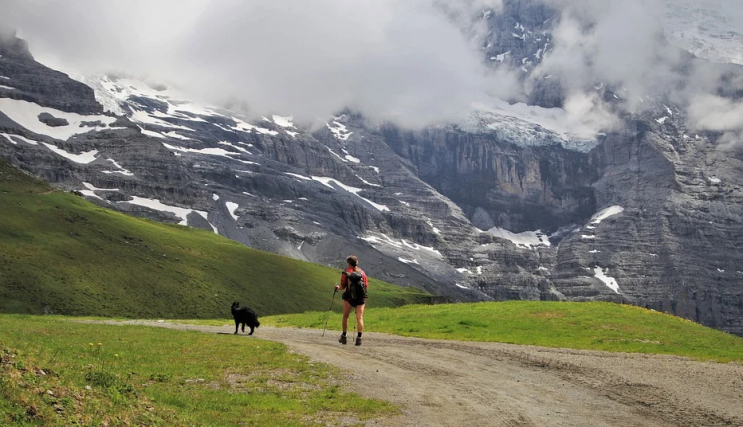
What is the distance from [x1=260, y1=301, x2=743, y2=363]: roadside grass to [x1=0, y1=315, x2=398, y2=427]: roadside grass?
13.7 metres

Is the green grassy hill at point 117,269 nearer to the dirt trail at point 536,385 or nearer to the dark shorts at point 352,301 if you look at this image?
the dark shorts at point 352,301

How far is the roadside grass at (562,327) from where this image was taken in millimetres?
31906

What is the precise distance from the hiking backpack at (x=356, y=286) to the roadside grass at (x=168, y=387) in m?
3.68

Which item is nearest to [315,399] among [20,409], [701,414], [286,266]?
[20,409]

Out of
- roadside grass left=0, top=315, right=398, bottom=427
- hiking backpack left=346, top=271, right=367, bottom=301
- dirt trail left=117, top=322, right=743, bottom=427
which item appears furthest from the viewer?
hiking backpack left=346, top=271, right=367, bottom=301

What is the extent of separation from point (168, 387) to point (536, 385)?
35.0ft

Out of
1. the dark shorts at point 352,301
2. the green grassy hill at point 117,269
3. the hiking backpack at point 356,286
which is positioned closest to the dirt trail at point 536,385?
the dark shorts at point 352,301

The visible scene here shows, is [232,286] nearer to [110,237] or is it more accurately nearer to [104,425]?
[110,237]

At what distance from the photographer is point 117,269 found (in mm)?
122312

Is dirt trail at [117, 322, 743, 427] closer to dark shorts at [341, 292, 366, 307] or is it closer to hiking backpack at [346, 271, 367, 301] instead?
dark shorts at [341, 292, 366, 307]

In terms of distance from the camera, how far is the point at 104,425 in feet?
36.0

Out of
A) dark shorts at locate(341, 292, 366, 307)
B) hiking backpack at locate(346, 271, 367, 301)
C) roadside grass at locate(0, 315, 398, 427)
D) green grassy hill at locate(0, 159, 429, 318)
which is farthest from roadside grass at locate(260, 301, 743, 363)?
green grassy hill at locate(0, 159, 429, 318)

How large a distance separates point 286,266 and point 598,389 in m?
169

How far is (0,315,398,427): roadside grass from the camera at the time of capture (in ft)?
36.7
